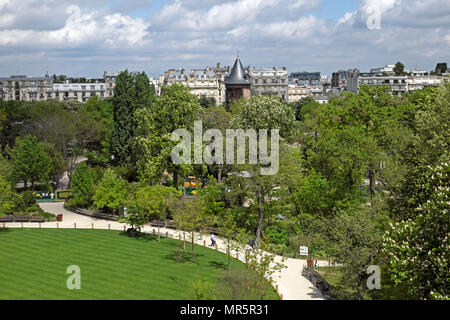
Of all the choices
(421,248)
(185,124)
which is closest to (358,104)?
(185,124)

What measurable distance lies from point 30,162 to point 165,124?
71.6 feet

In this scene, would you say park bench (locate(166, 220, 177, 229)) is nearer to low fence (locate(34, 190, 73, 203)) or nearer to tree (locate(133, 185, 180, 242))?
tree (locate(133, 185, 180, 242))

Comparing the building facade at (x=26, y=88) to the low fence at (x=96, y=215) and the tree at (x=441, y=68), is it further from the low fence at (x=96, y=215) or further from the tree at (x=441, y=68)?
the tree at (x=441, y=68)

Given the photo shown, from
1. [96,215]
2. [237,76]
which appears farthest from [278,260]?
[237,76]

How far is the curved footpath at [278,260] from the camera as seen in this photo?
33.6m

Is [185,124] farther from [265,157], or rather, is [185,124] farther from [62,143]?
[62,143]

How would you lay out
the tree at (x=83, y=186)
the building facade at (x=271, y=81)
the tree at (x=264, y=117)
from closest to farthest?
1. the tree at (x=83, y=186)
2. the tree at (x=264, y=117)
3. the building facade at (x=271, y=81)

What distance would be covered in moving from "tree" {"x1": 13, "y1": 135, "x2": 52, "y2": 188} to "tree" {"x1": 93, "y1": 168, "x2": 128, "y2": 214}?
16.0m

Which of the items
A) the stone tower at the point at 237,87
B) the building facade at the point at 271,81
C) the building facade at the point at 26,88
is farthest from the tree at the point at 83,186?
the building facade at the point at 26,88

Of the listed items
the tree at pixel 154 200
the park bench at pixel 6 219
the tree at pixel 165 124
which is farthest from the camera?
the tree at pixel 165 124

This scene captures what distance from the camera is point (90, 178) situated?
196 ft

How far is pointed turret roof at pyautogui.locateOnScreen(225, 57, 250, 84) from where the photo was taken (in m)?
103

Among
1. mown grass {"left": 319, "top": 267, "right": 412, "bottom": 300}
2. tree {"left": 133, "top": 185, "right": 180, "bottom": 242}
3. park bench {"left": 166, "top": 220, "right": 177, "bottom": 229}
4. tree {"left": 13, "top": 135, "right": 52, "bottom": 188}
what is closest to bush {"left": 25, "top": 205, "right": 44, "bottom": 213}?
tree {"left": 13, "top": 135, "right": 52, "bottom": 188}

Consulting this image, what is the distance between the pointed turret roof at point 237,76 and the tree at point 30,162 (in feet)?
151
